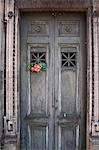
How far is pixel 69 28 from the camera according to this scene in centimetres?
566

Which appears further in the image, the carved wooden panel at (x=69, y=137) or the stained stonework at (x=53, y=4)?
the carved wooden panel at (x=69, y=137)

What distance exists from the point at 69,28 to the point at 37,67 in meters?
1.02

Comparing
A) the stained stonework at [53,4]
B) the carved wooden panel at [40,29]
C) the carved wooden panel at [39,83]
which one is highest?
the stained stonework at [53,4]

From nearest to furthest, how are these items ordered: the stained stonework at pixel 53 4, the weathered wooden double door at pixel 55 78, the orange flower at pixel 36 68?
the stained stonework at pixel 53 4 → the orange flower at pixel 36 68 → the weathered wooden double door at pixel 55 78

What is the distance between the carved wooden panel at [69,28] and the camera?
5.67 meters

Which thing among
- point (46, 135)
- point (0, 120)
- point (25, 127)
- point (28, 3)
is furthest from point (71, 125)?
point (28, 3)

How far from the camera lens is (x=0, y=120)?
17.0ft

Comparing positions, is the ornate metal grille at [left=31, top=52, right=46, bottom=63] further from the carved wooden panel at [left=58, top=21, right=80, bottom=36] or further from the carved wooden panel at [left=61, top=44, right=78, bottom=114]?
the carved wooden panel at [left=58, top=21, right=80, bottom=36]

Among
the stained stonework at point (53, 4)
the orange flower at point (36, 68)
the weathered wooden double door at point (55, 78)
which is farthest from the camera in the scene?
the weathered wooden double door at point (55, 78)

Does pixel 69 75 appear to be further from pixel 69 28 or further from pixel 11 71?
pixel 11 71

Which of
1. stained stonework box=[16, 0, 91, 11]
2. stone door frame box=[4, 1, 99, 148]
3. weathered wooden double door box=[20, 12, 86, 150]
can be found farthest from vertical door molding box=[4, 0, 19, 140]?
weathered wooden double door box=[20, 12, 86, 150]

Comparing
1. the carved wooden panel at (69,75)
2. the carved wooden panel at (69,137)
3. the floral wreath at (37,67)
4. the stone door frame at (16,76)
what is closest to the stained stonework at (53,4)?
the stone door frame at (16,76)

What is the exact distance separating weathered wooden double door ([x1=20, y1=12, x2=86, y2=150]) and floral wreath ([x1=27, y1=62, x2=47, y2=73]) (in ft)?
0.27

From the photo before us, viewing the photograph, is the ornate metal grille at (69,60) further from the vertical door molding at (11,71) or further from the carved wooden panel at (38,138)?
the carved wooden panel at (38,138)
